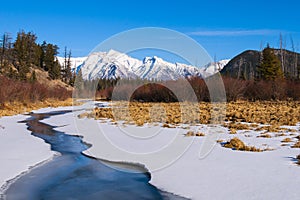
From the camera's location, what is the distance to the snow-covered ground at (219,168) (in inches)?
241

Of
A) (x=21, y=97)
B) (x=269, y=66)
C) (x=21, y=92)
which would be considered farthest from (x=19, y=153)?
(x=269, y=66)

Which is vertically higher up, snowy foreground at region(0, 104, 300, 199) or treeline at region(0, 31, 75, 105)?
treeline at region(0, 31, 75, 105)

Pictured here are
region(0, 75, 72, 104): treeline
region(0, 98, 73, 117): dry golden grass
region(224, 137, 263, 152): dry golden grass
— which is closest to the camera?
region(224, 137, 263, 152): dry golden grass

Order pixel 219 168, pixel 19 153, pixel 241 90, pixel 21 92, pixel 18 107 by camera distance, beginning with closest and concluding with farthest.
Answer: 1. pixel 219 168
2. pixel 19 153
3. pixel 18 107
4. pixel 21 92
5. pixel 241 90

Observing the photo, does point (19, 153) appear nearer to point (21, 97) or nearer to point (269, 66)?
point (21, 97)

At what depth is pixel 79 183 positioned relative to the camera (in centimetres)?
706

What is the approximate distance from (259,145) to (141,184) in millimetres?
5359

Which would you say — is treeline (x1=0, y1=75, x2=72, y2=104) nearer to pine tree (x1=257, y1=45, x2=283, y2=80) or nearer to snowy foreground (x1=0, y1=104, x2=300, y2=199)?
snowy foreground (x1=0, y1=104, x2=300, y2=199)

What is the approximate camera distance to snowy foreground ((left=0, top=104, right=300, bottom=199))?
623 cm

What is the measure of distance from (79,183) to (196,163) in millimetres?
3229

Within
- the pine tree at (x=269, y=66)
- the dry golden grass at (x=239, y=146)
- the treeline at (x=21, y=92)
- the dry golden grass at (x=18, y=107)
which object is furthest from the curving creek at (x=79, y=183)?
the pine tree at (x=269, y=66)

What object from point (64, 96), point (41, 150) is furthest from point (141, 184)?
point (64, 96)

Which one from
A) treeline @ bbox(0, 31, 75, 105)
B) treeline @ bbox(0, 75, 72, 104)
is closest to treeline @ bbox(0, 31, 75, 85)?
treeline @ bbox(0, 31, 75, 105)

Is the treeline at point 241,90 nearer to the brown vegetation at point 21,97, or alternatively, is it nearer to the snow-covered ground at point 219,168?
the brown vegetation at point 21,97
